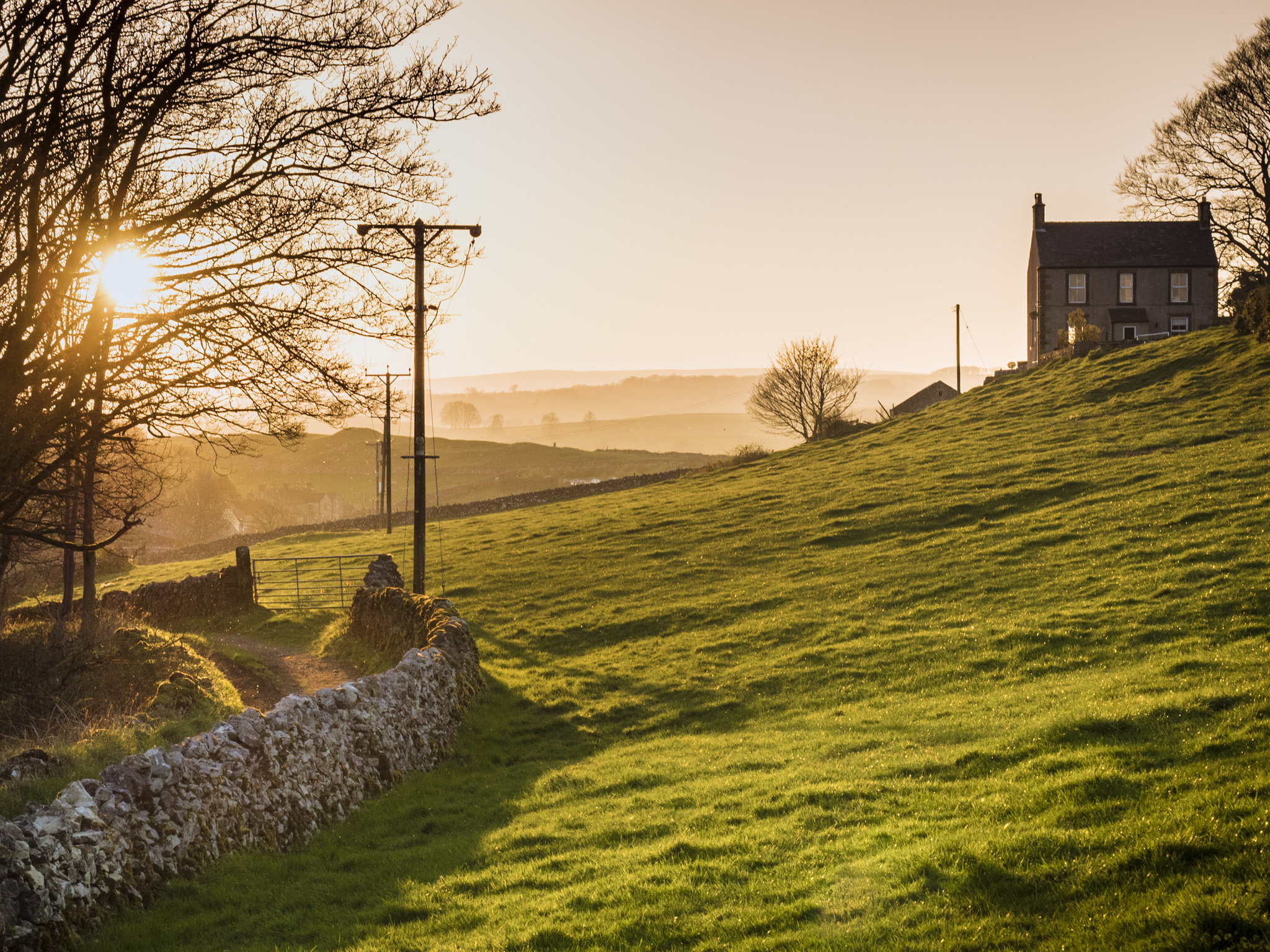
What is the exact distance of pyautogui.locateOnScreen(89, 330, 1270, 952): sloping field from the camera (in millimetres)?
6547

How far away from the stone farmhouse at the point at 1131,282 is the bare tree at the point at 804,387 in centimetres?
1474

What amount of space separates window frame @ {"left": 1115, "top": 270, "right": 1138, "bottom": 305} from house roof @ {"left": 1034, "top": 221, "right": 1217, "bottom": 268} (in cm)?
52

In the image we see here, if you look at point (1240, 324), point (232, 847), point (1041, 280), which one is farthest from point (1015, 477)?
point (1041, 280)

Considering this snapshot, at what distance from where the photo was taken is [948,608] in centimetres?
1825

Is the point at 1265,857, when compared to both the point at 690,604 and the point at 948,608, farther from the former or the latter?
the point at 690,604

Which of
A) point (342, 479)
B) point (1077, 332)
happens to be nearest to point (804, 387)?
point (1077, 332)

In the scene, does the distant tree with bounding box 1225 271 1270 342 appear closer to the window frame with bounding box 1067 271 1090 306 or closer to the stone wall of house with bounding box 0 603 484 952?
the window frame with bounding box 1067 271 1090 306

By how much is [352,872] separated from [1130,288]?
2431 inches

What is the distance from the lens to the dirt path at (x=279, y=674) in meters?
18.1

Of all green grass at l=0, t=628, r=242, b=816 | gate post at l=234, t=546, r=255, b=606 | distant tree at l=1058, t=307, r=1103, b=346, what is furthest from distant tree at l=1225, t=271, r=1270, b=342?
gate post at l=234, t=546, r=255, b=606

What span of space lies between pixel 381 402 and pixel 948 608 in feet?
42.4

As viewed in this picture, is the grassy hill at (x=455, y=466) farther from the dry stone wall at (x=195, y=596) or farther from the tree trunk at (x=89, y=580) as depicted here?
the tree trunk at (x=89, y=580)

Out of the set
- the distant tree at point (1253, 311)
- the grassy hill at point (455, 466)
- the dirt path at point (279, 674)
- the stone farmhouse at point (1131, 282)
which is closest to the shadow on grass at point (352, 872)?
the dirt path at point (279, 674)

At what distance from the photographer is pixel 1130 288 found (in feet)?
185
